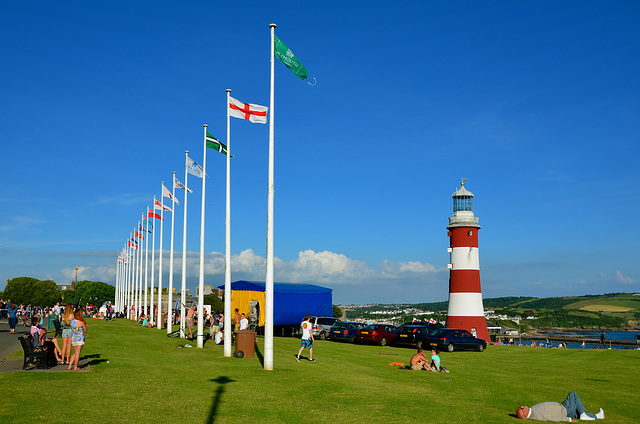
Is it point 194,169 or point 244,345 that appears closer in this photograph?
point 244,345

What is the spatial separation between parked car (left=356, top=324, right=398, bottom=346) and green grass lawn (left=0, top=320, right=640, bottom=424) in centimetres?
1470

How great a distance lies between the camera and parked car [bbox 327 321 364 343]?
127 feet

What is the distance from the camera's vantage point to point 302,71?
63.9ft

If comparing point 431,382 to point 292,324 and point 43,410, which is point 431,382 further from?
point 292,324

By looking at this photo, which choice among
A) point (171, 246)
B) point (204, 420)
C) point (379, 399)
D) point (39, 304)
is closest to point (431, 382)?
point (379, 399)

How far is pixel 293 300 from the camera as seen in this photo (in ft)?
138

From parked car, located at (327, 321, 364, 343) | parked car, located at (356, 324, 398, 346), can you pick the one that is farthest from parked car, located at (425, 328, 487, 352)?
parked car, located at (327, 321, 364, 343)

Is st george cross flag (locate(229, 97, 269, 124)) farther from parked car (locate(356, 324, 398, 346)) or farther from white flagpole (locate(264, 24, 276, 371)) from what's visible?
parked car (locate(356, 324, 398, 346))

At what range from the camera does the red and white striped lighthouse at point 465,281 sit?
4391cm

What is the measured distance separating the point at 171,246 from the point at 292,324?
11757mm

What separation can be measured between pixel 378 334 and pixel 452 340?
577cm

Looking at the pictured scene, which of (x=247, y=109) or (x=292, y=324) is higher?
(x=247, y=109)

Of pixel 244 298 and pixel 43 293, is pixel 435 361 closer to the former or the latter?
pixel 244 298

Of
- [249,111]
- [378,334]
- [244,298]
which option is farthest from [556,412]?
[244,298]
